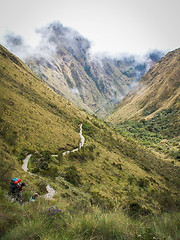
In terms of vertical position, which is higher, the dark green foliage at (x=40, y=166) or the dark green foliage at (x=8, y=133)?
the dark green foliage at (x=8, y=133)

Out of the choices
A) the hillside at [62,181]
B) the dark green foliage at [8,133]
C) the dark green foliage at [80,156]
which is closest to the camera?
the hillside at [62,181]

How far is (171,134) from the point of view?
338ft

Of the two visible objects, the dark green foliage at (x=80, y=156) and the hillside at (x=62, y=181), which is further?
the dark green foliage at (x=80, y=156)

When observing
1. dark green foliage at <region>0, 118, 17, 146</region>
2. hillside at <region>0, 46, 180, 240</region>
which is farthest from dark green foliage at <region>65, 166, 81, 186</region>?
dark green foliage at <region>0, 118, 17, 146</region>

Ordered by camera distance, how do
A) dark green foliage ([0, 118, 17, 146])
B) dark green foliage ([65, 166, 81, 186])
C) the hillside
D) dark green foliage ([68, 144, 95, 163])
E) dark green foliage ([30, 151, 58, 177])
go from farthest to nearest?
dark green foliage ([68, 144, 95, 163]) → dark green foliage ([65, 166, 81, 186]) → dark green foliage ([0, 118, 17, 146]) → dark green foliage ([30, 151, 58, 177]) → the hillside

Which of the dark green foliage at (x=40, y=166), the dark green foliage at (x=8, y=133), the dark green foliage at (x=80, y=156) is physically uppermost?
the dark green foliage at (x=8, y=133)

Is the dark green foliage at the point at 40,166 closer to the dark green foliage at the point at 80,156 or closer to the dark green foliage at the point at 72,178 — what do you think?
the dark green foliage at the point at 72,178

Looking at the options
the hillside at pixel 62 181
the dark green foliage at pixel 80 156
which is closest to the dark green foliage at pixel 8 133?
the hillside at pixel 62 181

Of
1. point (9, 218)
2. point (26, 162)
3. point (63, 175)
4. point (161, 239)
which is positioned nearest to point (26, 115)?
point (26, 162)

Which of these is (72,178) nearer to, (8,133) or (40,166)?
(40,166)

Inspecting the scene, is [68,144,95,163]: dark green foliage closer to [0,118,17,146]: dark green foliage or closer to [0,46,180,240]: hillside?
[0,46,180,240]: hillside

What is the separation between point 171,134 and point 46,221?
116161 millimetres

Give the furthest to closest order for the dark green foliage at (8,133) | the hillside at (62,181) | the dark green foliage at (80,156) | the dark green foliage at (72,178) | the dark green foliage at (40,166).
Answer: the dark green foliage at (80,156), the dark green foliage at (72,178), the dark green foliage at (8,133), the dark green foliage at (40,166), the hillside at (62,181)

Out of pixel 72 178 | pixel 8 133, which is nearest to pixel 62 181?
pixel 72 178
